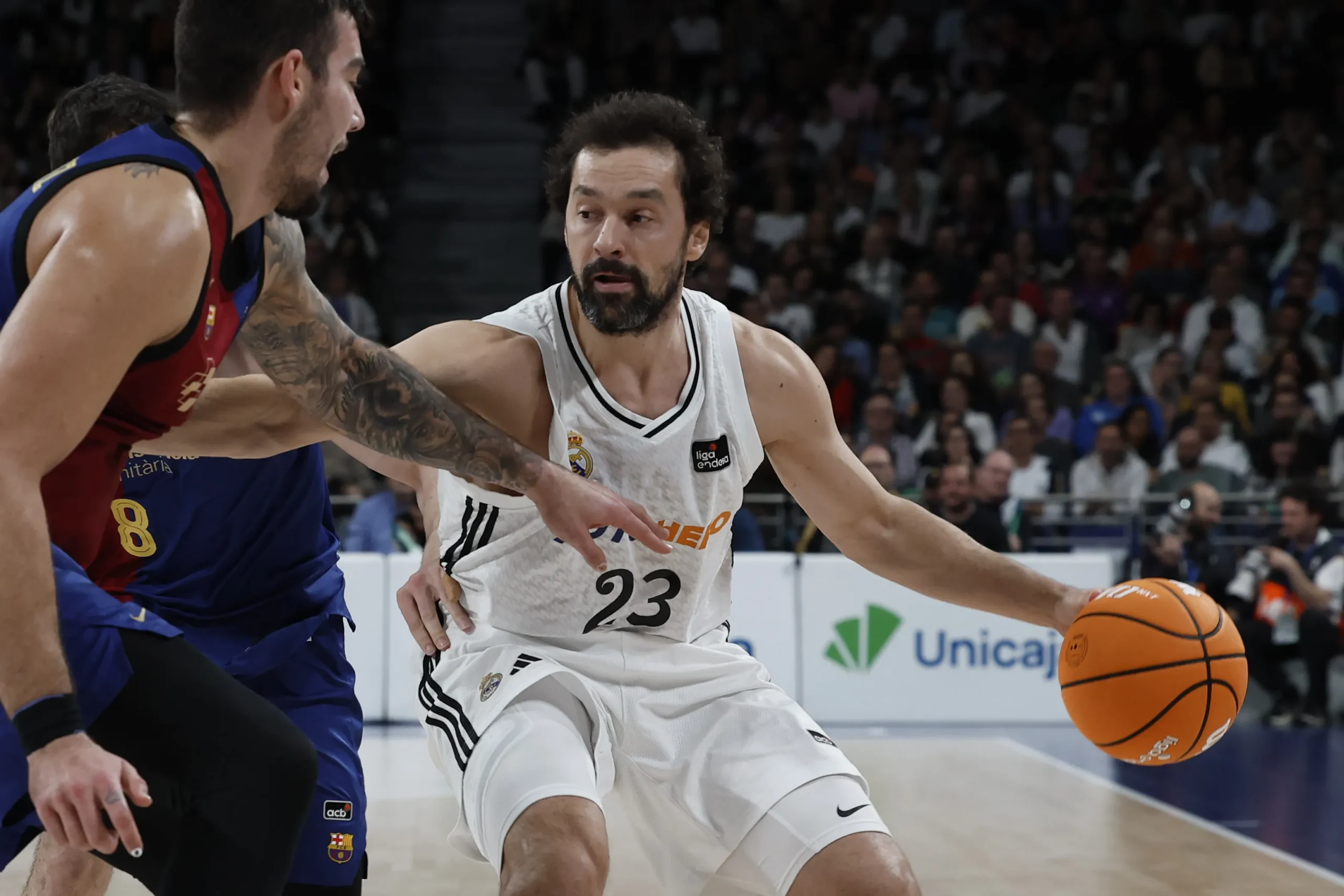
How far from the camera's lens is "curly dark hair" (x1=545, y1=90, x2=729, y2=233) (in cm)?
369

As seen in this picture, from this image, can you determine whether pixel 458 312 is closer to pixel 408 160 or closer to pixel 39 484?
pixel 408 160

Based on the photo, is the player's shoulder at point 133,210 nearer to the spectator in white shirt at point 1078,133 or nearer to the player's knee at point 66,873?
the player's knee at point 66,873

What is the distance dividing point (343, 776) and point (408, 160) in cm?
1313

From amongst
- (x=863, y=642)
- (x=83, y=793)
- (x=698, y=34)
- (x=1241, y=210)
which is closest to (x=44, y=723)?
(x=83, y=793)

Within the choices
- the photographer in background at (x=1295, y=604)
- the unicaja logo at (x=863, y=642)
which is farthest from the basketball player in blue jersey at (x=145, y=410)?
the photographer in background at (x=1295, y=604)

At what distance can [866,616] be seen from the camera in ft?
30.5

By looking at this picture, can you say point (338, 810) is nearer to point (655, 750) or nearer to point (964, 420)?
point (655, 750)

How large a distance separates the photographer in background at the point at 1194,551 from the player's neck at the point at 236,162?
8016 mm

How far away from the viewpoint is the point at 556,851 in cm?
287

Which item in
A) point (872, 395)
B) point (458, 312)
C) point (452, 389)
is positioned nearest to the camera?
point (452, 389)

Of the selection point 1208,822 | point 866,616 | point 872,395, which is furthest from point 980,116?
point 1208,822

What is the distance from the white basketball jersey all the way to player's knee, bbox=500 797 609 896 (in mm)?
530

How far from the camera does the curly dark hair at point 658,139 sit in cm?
369

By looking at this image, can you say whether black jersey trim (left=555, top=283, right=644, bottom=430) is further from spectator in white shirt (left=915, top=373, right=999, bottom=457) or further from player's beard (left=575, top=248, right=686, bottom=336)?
spectator in white shirt (left=915, top=373, right=999, bottom=457)
